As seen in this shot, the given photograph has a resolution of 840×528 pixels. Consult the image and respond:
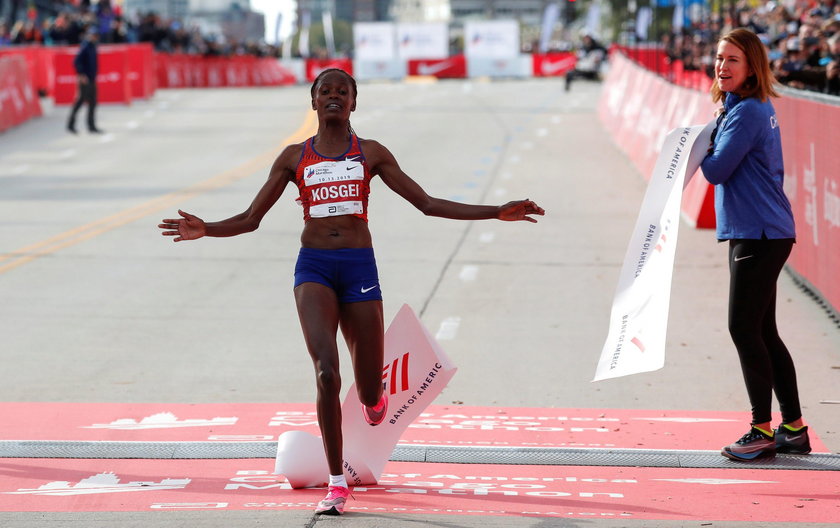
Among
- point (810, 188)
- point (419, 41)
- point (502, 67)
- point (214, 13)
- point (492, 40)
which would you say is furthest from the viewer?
point (214, 13)

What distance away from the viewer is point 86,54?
29.4 metres

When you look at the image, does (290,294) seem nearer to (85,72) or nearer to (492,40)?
(85,72)

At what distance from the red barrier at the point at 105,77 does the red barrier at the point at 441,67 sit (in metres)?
30.5

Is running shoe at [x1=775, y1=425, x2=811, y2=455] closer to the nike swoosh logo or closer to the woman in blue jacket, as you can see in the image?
the woman in blue jacket

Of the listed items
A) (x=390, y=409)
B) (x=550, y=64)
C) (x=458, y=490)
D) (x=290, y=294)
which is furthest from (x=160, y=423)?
(x=550, y=64)

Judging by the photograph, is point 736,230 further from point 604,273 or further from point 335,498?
point 604,273

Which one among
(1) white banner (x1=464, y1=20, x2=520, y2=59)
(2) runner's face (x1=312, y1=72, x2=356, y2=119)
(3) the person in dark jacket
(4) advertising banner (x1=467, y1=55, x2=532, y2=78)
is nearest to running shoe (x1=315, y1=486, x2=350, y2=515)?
(2) runner's face (x1=312, y1=72, x2=356, y2=119)

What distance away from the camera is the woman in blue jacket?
21.1ft

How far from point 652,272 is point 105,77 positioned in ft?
111

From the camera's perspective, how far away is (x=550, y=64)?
66.6 meters

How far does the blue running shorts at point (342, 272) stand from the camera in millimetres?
5980

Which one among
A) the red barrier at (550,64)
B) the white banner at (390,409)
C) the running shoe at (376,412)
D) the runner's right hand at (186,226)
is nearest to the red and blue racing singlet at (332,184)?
the runner's right hand at (186,226)

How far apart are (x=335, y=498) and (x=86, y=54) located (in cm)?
2521

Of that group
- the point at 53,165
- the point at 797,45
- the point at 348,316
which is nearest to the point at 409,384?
the point at 348,316
